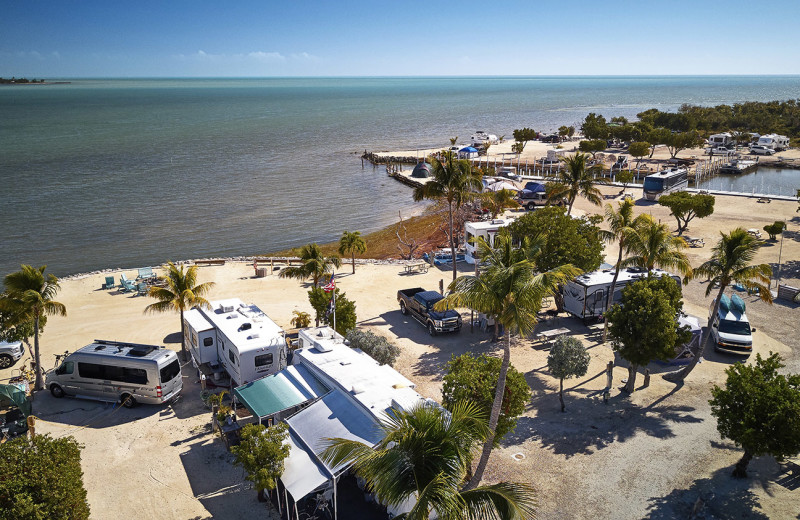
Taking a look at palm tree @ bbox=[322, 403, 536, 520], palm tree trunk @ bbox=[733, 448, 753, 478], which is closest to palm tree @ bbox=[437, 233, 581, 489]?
palm tree @ bbox=[322, 403, 536, 520]

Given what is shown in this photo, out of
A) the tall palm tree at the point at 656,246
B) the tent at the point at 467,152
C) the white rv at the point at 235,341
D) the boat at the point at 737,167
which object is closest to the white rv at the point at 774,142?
the boat at the point at 737,167

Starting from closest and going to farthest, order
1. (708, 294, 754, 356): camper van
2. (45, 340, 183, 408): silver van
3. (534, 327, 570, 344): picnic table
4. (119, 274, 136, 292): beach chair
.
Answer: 1. (45, 340, 183, 408): silver van
2. (708, 294, 754, 356): camper van
3. (534, 327, 570, 344): picnic table
4. (119, 274, 136, 292): beach chair

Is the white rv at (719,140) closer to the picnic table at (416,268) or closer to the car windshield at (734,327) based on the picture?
the picnic table at (416,268)

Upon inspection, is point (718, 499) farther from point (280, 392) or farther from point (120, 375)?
point (120, 375)

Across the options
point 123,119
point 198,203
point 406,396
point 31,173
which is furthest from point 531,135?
point 123,119

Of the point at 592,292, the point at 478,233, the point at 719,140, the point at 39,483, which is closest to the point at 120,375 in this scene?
the point at 39,483

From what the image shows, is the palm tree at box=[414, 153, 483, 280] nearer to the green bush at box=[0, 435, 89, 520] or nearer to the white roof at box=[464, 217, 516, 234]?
the white roof at box=[464, 217, 516, 234]
